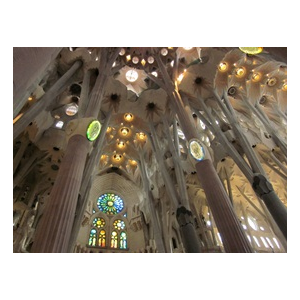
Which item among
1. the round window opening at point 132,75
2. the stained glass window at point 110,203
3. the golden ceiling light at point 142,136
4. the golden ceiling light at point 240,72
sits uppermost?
the round window opening at point 132,75

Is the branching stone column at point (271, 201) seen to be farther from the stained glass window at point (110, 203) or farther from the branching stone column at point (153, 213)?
the stained glass window at point (110, 203)

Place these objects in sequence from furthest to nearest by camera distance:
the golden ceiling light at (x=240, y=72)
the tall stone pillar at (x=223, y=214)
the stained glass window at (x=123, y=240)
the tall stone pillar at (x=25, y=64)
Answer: the stained glass window at (x=123, y=240) → the golden ceiling light at (x=240, y=72) → the tall stone pillar at (x=223, y=214) → the tall stone pillar at (x=25, y=64)

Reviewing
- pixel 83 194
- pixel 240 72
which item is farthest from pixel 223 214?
pixel 240 72

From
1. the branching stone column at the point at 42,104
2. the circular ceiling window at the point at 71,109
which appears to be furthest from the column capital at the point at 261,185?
the circular ceiling window at the point at 71,109

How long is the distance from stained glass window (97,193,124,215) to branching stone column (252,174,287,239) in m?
13.2

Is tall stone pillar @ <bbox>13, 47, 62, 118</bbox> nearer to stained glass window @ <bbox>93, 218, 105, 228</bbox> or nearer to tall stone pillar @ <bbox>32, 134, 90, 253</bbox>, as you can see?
tall stone pillar @ <bbox>32, 134, 90, 253</bbox>

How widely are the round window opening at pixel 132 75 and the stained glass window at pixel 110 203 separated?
1018 centimetres

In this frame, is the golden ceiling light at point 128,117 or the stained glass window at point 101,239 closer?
the stained glass window at point 101,239

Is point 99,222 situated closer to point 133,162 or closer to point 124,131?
point 133,162

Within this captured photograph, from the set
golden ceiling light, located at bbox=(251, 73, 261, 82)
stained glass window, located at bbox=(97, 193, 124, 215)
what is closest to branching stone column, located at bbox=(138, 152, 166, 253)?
stained glass window, located at bbox=(97, 193, 124, 215)

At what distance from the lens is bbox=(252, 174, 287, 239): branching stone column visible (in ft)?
29.8

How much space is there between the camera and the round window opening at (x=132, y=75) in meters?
19.6

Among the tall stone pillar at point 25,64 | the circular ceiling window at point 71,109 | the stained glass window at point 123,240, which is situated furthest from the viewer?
the stained glass window at point 123,240
